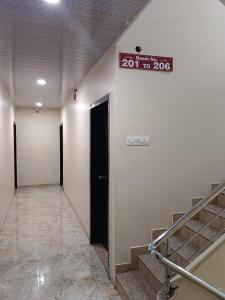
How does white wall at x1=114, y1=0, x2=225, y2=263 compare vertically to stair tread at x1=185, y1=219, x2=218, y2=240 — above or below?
above

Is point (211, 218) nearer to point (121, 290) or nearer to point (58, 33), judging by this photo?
point (121, 290)

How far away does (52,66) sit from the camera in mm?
3242

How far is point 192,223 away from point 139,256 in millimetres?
721

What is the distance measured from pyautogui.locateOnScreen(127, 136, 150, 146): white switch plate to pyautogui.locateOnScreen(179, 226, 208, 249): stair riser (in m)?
1.07

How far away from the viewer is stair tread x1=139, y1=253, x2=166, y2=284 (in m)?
2.27

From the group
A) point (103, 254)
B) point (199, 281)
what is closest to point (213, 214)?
point (199, 281)

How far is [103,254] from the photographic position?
3355 millimetres

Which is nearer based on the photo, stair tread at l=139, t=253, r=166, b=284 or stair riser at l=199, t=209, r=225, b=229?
stair tread at l=139, t=253, r=166, b=284

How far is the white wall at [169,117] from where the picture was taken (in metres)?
2.60

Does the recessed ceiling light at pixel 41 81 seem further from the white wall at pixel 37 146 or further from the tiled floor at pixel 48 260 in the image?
the white wall at pixel 37 146

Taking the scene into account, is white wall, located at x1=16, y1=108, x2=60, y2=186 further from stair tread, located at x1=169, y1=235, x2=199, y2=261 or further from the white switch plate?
stair tread, located at x1=169, y1=235, x2=199, y2=261

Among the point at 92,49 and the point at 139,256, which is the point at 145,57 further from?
the point at 139,256

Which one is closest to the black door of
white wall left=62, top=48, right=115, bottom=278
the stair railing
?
white wall left=62, top=48, right=115, bottom=278

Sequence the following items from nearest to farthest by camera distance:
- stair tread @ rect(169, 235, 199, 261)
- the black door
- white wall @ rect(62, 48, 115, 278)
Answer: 1. stair tread @ rect(169, 235, 199, 261)
2. white wall @ rect(62, 48, 115, 278)
3. the black door
